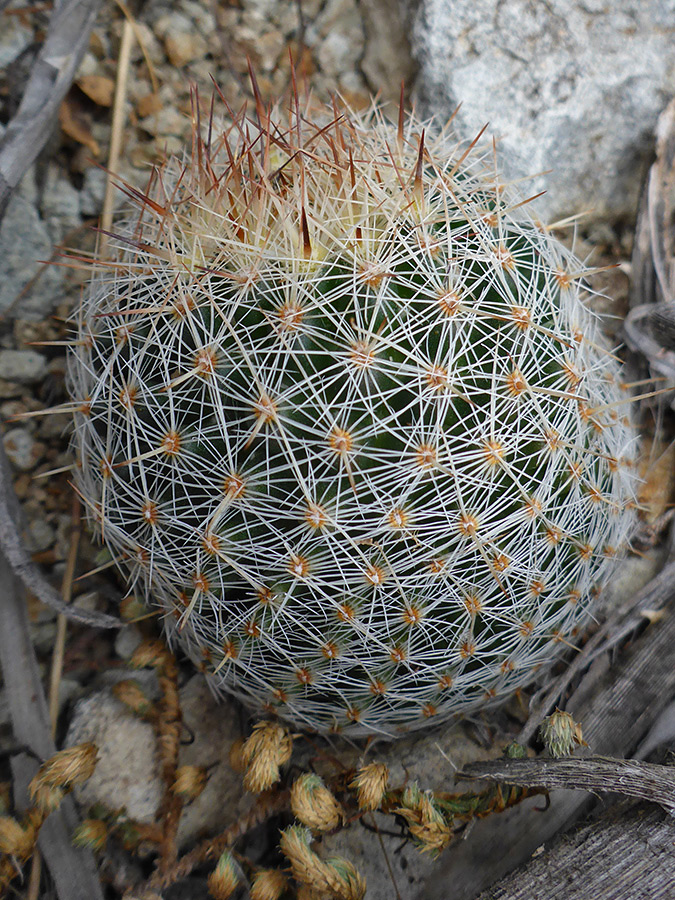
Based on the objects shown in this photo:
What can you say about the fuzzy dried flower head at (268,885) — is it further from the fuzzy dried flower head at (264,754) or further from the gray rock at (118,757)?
the gray rock at (118,757)

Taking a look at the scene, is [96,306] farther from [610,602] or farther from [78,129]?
[610,602]

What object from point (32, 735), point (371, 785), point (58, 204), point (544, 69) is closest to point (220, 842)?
point (371, 785)

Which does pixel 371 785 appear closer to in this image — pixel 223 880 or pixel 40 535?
pixel 223 880

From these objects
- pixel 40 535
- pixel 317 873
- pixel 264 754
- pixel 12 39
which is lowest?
pixel 317 873

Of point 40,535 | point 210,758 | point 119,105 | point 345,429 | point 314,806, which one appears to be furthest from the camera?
point 119,105

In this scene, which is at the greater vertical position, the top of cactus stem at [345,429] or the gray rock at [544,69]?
the gray rock at [544,69]

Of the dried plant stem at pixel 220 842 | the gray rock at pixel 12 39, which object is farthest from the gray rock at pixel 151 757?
the gray rock at pixel 12 39
